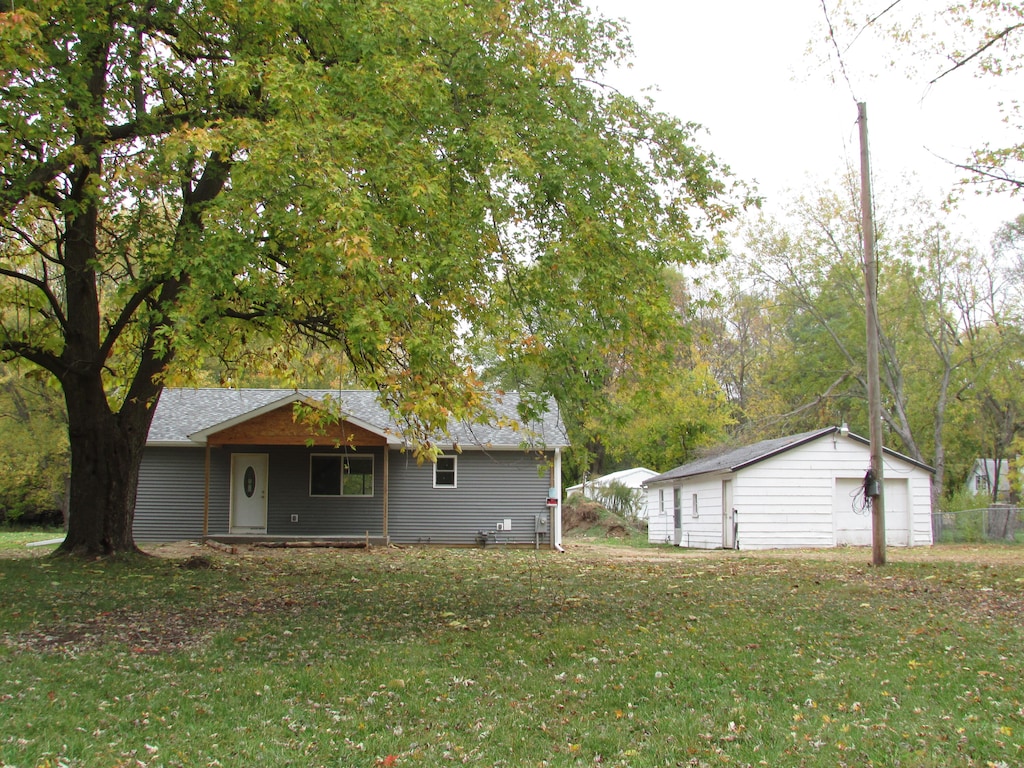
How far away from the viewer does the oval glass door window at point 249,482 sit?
75.6 ft

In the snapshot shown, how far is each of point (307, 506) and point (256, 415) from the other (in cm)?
293

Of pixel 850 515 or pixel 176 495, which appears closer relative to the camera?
pixel 176 495

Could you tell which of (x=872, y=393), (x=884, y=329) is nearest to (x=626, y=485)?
(x=884, y=329)

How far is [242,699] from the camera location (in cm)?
636

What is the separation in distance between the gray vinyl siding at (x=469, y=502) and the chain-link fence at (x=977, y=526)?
42.1ft

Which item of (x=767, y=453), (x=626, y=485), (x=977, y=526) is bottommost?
(x=977, y=526)

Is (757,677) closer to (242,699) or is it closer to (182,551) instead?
(242,699)

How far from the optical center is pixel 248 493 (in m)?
23.0

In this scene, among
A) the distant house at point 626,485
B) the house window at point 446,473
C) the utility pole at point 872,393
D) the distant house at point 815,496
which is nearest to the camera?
the utility pole at point 872,393

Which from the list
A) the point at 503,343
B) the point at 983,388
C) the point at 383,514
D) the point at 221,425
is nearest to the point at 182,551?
the point at 221,425

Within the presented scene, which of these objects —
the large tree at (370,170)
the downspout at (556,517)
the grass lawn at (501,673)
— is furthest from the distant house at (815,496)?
the large tree at (370,170)

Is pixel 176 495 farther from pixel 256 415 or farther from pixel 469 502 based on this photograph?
pixel 469 502

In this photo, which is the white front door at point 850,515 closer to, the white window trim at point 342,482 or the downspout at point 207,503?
the white window trim at point 342,482

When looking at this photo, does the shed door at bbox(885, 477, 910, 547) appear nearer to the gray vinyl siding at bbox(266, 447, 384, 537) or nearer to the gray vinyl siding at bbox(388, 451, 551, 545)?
the gray vinyl siding at bbox(388, 451, 551, 545)
